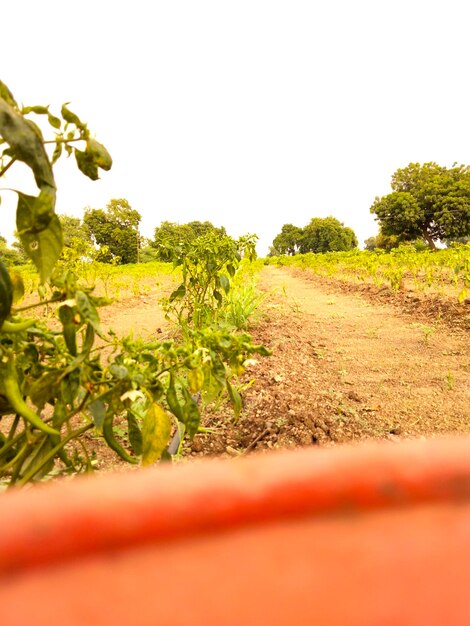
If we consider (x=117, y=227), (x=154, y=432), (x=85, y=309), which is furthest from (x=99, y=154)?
(x=117, y=227)

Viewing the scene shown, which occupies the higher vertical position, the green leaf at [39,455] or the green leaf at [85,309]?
the green leaf at [85,309]

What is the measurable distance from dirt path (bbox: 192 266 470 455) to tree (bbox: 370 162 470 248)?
115ft

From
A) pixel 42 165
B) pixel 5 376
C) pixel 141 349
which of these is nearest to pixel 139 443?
pixel 141 349

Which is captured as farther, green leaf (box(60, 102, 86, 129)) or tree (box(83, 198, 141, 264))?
tree (box(83, 198, 141, 264))

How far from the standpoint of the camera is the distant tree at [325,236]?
67.2 m

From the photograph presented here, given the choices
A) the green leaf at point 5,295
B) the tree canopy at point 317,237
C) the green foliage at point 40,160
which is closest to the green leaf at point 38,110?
the green foliage at point 40,160

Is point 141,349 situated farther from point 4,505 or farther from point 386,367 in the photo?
point 386,367

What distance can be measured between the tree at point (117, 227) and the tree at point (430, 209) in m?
22.0

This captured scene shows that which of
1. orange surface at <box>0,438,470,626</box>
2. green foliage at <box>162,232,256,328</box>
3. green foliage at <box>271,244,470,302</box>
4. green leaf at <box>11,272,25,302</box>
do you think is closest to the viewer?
orange surface at <box>0,438,470,626</box>

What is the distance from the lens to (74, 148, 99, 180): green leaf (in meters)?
0.88

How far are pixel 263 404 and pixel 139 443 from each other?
191cm

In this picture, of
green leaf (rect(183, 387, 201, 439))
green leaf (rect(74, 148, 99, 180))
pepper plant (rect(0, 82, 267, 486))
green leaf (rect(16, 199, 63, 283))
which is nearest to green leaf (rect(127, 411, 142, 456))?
pepper plant (rect(0, 82, 267, 486))

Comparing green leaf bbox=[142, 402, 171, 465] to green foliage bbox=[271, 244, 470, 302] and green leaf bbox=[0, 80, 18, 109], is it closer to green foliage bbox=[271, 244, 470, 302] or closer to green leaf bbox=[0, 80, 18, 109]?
green leaf bbox=[0, 80, 18, 109]

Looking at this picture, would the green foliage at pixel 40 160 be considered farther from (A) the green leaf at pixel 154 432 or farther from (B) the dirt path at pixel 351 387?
(B) the dirt path at pixel 351 387
